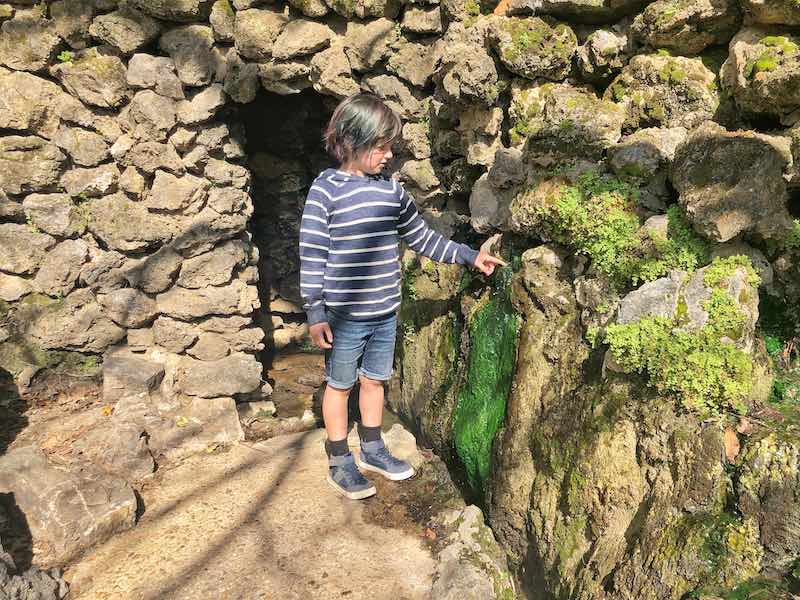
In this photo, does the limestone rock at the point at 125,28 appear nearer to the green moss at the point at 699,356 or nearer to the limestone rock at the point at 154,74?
the limestone rock at the point at 154,74

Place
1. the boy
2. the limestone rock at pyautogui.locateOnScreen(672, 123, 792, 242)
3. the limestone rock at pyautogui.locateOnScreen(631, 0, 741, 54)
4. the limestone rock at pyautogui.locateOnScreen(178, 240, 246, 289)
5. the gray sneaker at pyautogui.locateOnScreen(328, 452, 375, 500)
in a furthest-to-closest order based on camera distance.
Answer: the limestone rock at pyautogui.locateOnScreen(178, 240, 246, 289) → the gray sneaker at pyautogui.locateOnScreen(328, 452, 375, 500) → the boy → the limestone rock at pyautogui.locateOnScreen(631, 0, 741, 54) → the limestone rock at pyautogui.locateOnScreen(672, 123, 792, 242)

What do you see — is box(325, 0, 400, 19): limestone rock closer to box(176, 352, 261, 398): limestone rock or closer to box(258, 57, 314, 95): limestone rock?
box(258, 57, 314, 95): limestone rock

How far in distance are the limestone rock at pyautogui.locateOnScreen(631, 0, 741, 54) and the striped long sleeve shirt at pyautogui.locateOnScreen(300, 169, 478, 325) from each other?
143 cm

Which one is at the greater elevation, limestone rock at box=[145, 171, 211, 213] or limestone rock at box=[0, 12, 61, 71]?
limestone rock at box=[0, 12, 61, 71]

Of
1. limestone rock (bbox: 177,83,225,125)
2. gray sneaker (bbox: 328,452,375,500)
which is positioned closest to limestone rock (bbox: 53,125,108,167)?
limestone rock (bbox: 177,83,225,125)

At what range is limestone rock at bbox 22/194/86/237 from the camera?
415cm

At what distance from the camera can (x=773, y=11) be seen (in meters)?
Result: 2.20

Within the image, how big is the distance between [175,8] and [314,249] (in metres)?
2.59

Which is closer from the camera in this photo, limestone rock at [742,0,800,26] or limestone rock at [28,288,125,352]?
limestone rock at [742,0,800,26]

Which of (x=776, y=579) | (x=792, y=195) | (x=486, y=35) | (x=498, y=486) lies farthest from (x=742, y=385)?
(x=486, y=35)

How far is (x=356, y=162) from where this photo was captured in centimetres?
263

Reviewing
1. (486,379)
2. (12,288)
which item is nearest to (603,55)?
(486,379)

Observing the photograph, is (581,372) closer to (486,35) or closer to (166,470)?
(486,35)

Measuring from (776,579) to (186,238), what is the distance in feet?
13.7
